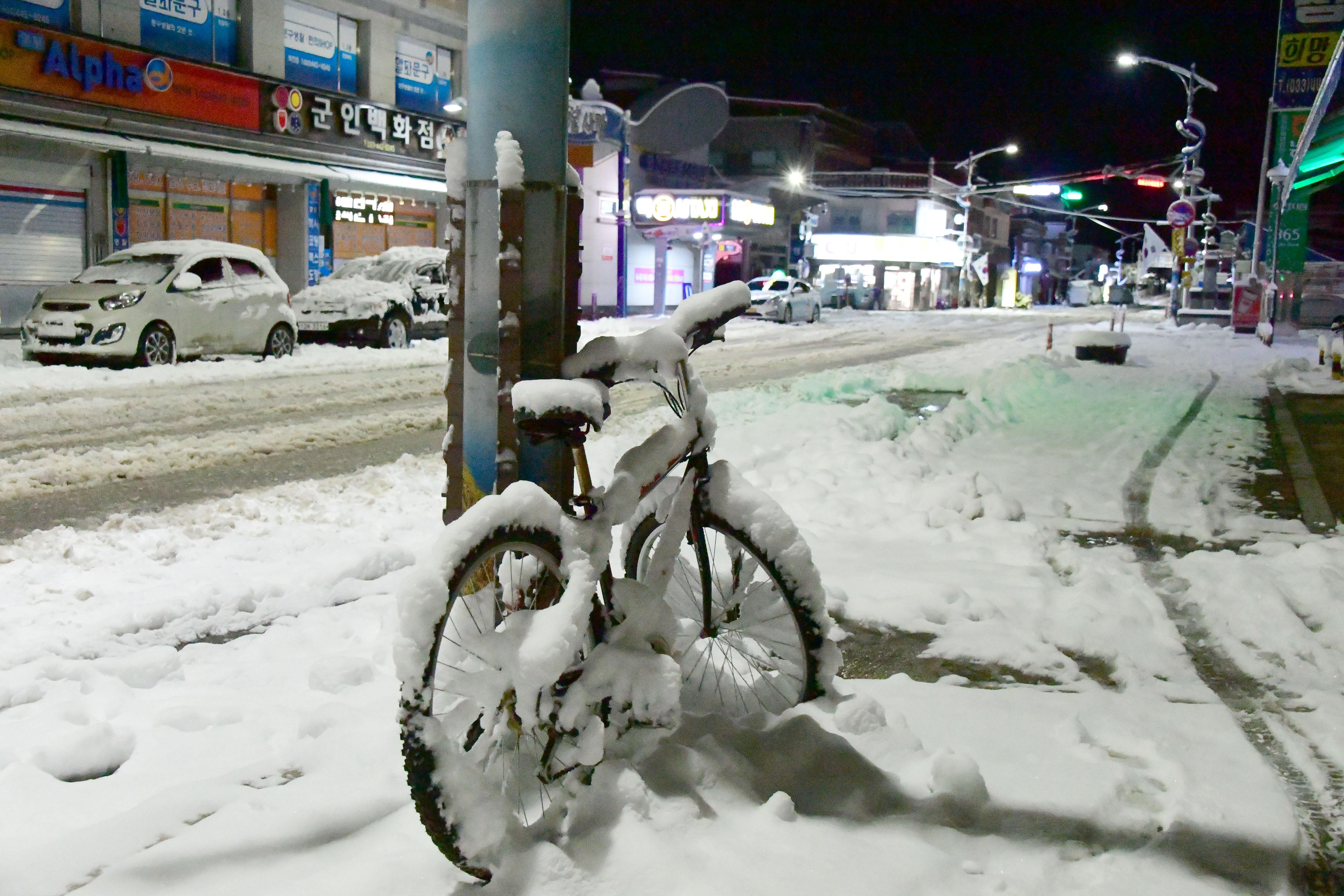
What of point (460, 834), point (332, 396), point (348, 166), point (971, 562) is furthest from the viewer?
point (348, 166)

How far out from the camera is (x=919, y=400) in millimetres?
14008

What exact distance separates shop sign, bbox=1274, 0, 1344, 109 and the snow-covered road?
19992 millimetres

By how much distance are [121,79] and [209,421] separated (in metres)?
14.5

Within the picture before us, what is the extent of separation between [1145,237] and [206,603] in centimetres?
9416

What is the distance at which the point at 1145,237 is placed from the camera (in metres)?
89.1

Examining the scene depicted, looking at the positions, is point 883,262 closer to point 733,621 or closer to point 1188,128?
point 1188,128

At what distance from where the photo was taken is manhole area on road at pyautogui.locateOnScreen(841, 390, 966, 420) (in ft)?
42.0

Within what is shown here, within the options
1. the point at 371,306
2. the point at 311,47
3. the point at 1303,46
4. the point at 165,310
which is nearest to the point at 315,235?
the point at 311,47

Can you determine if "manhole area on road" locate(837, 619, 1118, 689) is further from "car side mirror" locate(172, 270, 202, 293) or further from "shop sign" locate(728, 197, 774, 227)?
"shop sign" locate(728, 197, 774, 227)

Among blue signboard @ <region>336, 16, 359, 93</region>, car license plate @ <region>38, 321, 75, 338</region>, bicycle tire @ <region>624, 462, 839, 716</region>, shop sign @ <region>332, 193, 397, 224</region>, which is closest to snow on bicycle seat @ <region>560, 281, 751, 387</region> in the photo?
bicycle tire @ <region>624, 462, 839, 716</region>

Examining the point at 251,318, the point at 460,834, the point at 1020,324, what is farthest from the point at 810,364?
the point at 1020,324

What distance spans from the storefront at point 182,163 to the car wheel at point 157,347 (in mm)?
7226

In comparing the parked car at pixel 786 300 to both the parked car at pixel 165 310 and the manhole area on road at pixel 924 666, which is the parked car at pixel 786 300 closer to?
the parked car at pixel 165 310

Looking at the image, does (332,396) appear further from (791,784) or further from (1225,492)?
(791,784)
